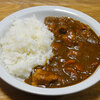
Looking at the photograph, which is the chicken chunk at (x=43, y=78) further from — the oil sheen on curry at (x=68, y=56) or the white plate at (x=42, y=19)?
the white plate at (x=42, y=19)

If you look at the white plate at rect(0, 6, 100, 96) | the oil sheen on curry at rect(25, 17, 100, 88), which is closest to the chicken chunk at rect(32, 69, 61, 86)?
the oil sheen on curry at rect(25, 17, 100, 88)

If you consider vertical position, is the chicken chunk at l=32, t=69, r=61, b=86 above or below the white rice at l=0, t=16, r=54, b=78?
below

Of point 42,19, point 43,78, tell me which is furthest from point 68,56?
point 42,19

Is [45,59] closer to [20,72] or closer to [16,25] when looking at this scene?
[20,72]

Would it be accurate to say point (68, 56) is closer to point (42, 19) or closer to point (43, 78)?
point (43, 78)

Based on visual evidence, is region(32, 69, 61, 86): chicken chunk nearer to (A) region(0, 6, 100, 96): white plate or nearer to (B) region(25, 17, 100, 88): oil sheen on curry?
(B) region(25, 17, 100, 88): oil sheen on curry
